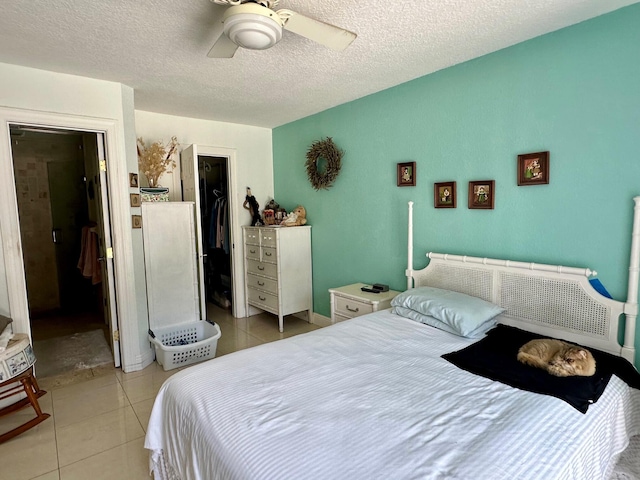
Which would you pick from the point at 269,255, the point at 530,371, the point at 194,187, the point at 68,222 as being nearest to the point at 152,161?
the point at 194,187

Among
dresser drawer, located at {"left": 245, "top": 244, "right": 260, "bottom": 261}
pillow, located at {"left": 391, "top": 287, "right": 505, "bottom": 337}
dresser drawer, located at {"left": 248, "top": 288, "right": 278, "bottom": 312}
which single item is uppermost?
Answer: dresser drawer, located at {"left": 245, "top": 244, "right": 260, "bottom": 261}

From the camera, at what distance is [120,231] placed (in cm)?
296

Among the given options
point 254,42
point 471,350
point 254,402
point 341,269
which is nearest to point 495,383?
point 471,350

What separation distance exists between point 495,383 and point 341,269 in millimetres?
2298

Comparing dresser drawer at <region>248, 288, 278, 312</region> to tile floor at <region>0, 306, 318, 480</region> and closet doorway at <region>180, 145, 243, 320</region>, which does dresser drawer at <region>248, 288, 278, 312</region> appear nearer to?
closet doorway at <region>180, 145, 243, 320</region>

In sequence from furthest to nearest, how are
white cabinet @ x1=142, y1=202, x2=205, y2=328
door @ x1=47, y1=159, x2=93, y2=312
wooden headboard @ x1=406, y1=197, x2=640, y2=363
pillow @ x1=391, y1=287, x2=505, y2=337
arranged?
door @ x1=47, y1=159, x2=93, y2=312, white cabinet @ x1=142, y1=202, x2=205, y2=328, pillow @ x1=391, y1=287, x2=505, y2=337, wooden headboard @ x1=406, y1=197, x2=640, y2=363

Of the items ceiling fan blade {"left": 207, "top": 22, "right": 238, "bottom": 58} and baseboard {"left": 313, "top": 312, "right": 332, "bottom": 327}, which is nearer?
ceiling fan blade {"left": 207, "top": 22, "right": 238, "bottom": 58}

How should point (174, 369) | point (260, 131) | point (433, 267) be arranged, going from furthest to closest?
point (260, 131) → point (174, 369) → point (433, 267)

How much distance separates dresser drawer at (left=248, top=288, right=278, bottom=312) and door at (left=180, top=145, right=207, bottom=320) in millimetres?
702

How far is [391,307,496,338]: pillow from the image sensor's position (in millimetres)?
2166

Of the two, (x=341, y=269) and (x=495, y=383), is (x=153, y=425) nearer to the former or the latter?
(x=495, y=383)

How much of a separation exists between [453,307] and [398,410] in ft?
3.44

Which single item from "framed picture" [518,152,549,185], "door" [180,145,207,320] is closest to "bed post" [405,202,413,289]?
"framed picture" [518,152,549,185]

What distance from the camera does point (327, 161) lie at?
3.70 metres
